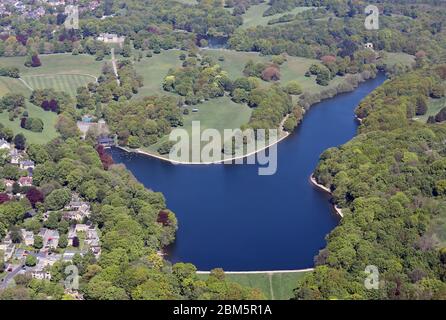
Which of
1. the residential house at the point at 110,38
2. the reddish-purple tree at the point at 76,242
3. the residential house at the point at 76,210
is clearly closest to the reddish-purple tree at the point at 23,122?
the residential house at the point at 76,210

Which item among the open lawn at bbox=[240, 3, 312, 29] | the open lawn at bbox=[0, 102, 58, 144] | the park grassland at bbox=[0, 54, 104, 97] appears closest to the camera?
the open lawn at bbox=[0, 102, 58, 144]

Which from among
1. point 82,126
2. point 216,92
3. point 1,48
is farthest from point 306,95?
point 1,48

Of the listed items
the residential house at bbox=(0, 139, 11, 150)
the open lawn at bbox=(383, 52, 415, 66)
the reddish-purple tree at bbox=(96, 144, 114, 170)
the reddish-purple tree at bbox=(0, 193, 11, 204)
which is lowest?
the open lawn at bbox=(383, 52, 415, 66)

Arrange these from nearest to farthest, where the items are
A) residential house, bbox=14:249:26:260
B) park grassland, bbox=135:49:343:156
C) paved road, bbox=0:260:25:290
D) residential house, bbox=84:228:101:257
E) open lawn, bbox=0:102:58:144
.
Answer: paved road, bbox=0:260:25:290
residential house, bbox=14:249:26:260
residential house, bbox=84:228:101:257
open lawn, bbox=0:102:58:144
park grassland, bbox=135:49:343:156

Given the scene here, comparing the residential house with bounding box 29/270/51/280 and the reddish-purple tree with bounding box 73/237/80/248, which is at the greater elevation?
the residential house with bounding box 29/270/51/280

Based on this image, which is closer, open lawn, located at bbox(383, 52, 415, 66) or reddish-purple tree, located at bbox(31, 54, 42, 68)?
reddish-purple tree, located at bbox(31, 54, 42, 68)

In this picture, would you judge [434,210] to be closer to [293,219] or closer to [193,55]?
[293,219]

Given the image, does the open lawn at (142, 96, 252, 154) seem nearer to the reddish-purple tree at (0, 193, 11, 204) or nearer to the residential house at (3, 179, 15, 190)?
the residential house at (3, 179, 15, 190)

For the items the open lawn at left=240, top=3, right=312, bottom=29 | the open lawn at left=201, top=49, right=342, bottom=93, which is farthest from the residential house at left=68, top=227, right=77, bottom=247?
the open lawn at left=240, top=3, right=312, bottom=29
